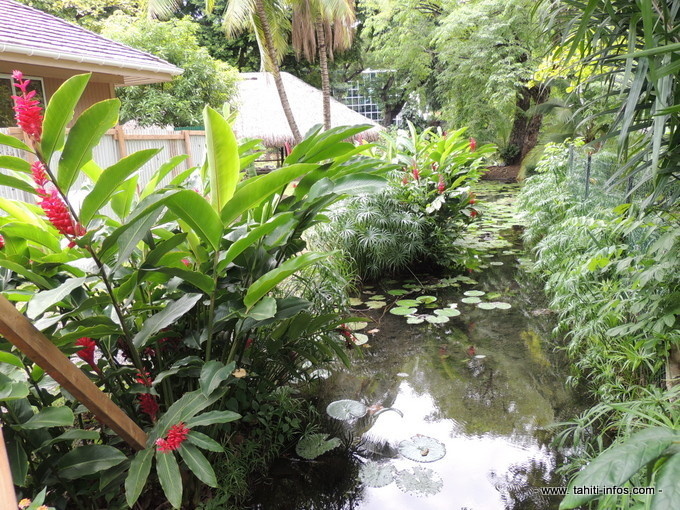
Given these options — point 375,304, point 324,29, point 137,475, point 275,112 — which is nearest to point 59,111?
point 137,475

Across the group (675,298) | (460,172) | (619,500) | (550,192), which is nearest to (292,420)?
(619,500)

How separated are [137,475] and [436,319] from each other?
2959 mm

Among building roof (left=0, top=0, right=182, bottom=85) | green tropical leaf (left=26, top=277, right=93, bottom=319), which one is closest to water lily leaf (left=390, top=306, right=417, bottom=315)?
green tropical leaf (left=26, top=277, right=93, bottom=319)

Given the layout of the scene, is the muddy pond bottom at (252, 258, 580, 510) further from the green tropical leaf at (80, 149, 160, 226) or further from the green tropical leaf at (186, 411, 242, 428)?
the green tropical leaf at (80, 149, 160, 226)

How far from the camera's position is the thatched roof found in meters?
14.2

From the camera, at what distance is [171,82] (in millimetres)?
9703

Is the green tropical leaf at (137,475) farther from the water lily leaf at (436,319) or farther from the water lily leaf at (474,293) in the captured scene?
the water lily leaf at (474,293)

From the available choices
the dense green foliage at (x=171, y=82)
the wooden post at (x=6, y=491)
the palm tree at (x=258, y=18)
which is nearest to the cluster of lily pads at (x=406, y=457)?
the wooden post at (x=6, y=491)

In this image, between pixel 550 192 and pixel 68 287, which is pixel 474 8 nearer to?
pixel 550 192

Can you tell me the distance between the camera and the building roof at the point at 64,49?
212 inches

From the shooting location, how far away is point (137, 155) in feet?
3.99

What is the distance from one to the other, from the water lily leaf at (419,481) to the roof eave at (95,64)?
592cm

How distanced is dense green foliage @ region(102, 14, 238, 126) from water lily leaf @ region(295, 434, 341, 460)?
8.80 metres

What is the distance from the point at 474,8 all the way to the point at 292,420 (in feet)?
38.9
